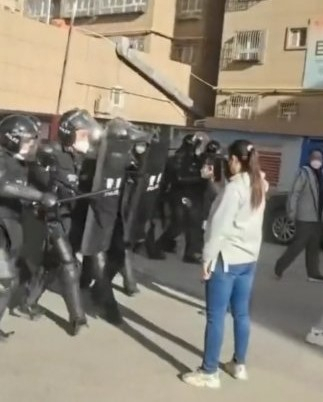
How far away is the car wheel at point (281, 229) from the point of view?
1282 centimetres

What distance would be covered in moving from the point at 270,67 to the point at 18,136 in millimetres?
18491

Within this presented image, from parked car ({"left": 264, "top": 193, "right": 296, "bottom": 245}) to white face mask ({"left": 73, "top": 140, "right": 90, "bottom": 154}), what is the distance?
7.33 meters

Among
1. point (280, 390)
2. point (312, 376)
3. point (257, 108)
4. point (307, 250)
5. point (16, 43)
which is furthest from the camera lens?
point (257, 108)

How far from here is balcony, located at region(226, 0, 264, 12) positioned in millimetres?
23278

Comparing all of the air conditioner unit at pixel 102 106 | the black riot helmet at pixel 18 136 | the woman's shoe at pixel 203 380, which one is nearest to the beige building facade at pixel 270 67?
the air conditioner unit at pixel 102 106

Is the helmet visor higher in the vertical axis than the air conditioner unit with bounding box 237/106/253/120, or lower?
lower

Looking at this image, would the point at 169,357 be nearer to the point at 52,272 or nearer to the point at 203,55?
the point at 52,272

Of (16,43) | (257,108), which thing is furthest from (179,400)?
(257,108)

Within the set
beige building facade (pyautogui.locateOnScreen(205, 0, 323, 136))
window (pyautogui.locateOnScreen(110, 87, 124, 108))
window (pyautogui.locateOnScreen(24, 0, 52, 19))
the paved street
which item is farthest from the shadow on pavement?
window (pyautogui.locateOnScreen(24, 0, 52, 19))

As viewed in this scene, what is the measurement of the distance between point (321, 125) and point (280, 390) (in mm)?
17144

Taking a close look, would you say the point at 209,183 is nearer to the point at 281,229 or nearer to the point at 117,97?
the point at 281,229

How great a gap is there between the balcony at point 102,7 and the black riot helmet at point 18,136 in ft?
69.7

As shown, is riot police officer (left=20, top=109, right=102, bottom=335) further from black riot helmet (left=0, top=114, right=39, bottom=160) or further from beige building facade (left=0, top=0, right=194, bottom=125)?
beige building facade (left=0, top=0, right=194, bottom=125)

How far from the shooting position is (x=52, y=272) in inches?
251
